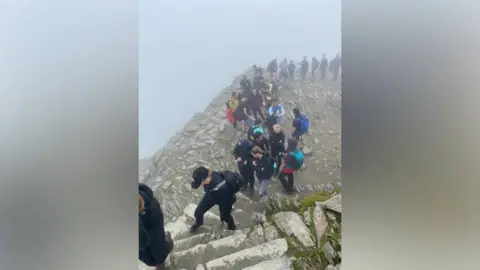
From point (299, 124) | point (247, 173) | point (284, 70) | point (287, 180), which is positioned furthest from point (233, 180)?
Answer: point (284, 70)

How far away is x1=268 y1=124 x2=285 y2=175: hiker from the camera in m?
1.17

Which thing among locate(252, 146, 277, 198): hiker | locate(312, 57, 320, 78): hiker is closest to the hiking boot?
locate(252, 146, 277, 198): hiker

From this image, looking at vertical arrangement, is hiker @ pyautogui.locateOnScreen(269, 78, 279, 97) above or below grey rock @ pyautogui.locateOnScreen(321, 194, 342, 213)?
above

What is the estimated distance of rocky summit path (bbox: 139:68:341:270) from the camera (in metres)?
1.15

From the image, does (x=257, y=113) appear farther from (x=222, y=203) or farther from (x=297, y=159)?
(x=222, y=203)

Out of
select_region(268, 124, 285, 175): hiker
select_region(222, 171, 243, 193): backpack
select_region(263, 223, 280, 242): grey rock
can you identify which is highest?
select_region(268, 124, 285, 175): hiker

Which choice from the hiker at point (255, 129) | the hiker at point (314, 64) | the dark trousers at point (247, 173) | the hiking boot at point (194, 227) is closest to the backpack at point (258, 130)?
the hiker at point (255, 129)

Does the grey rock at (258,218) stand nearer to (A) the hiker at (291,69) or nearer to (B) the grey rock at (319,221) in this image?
(B) the grey rock at (319,221)

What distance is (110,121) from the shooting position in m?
1.13

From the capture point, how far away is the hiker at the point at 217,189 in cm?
117

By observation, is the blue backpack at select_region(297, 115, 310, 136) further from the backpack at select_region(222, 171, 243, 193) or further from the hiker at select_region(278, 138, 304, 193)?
the backpack at select_region(222, 171, 243, 193)

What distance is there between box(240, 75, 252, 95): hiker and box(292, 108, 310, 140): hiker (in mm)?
152

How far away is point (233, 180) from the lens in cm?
117

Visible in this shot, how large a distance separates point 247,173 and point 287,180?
124 millimetres
